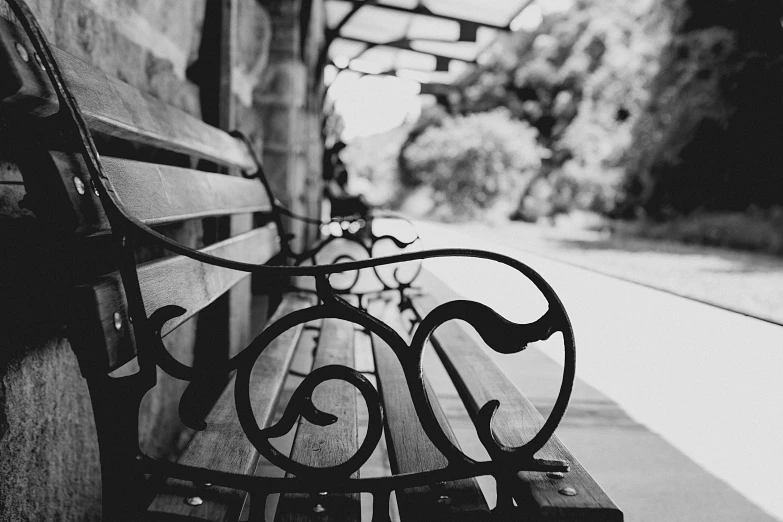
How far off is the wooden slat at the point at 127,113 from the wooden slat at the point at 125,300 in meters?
0.24

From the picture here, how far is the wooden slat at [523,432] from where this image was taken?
0.86 meters

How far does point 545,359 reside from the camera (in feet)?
9.34

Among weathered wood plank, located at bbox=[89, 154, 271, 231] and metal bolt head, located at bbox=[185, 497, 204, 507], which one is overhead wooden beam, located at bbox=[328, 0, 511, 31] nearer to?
weathered wood plank, located at bbox=[89, 154, 271, 231]

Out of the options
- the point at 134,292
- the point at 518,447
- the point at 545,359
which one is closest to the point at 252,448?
the point at 134,292

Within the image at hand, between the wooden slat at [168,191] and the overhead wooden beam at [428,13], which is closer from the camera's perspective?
the wooden slat at [168,191]

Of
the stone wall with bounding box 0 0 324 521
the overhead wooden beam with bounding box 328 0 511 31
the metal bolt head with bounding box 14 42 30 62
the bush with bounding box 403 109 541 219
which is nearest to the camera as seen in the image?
the metal bolt head with bounding box 14 42 30 62

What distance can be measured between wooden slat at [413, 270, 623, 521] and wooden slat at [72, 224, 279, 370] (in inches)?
21.6

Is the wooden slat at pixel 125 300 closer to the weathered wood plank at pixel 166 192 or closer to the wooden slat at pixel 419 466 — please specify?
the weathered wood plank at pixel 166 192

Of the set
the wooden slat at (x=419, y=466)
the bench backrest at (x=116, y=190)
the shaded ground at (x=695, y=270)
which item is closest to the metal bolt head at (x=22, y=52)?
the bench backrest at (x=116, y=190)

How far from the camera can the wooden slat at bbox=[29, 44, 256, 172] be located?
3.19 feet

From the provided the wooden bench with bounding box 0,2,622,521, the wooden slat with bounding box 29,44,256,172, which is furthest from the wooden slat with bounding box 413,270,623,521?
the wooden slat with bounding box 29,44,256,172

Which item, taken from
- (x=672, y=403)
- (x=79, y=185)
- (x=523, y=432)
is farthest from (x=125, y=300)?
(x=672, y=403)

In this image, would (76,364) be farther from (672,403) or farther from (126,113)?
(672,403)

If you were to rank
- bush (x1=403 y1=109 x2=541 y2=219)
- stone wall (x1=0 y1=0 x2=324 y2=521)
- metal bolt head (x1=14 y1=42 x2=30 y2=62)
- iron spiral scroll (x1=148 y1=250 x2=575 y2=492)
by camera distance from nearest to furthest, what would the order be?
metal bolt head (x1=14 y1=42 x2=30 y2=62) < iron spiral scroll (x1=148 y1=250 x2=575 y2=492) < stone wall (x1=0 y1=0 x2=324 y2=521) < bush (x1=403 y1=109 x2=541 y2=219)
